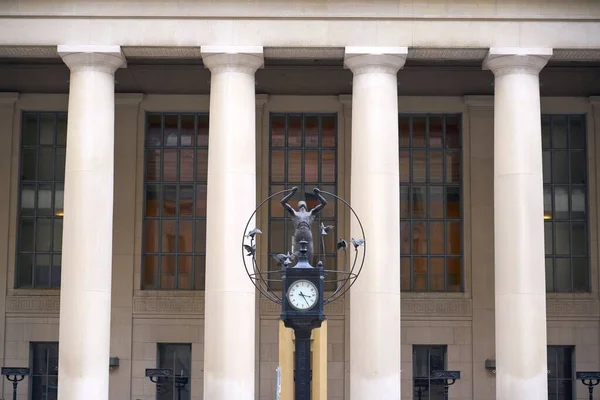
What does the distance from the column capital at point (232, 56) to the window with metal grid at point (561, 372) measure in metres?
17.6

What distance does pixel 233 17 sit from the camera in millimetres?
43531

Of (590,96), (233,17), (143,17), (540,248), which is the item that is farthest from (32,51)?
(590,96)

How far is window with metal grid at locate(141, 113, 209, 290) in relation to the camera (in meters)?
52.3

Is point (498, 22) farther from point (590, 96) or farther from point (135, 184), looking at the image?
point (135, 184)

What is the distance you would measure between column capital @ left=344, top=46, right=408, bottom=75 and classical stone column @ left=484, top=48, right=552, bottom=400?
3.12 metres

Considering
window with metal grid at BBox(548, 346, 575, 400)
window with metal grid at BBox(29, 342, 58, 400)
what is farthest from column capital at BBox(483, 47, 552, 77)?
window with metal grid at BBox(29, 342, 58, 400)

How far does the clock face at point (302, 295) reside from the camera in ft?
84.8

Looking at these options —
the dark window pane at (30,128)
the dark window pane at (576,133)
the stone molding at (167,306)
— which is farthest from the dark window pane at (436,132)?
the dark window pane at (30,128)

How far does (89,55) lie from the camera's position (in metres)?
43.2

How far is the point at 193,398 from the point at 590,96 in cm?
2010

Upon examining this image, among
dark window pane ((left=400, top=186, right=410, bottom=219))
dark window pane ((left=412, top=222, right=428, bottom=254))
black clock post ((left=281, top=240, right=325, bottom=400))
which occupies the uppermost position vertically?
dark window pane ((left=400, top=186, right=410, bottom=219))

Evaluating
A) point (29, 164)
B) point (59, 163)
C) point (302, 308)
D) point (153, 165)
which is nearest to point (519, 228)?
point (153, 165)

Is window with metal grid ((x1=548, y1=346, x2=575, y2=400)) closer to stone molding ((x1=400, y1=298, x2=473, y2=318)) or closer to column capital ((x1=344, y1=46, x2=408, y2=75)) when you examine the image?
stone molding ((x1=400, y1=298, x2=473, y2=318))

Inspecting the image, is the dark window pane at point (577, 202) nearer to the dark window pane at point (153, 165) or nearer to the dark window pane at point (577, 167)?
the dark window pane at point (577, 167)
